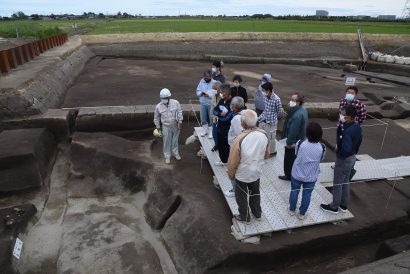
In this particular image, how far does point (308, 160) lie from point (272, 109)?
6.14 ft

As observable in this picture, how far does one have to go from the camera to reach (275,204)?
568cm

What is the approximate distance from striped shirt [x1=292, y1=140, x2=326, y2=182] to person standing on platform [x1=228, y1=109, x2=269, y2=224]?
53cm

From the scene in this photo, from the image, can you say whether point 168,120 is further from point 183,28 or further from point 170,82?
point 183,28

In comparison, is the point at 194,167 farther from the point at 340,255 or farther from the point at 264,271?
the point at 340,255

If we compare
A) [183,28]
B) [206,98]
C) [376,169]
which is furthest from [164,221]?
[183,28]

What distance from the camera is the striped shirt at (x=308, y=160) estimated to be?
15.7ft

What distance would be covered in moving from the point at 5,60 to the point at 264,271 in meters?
12.2

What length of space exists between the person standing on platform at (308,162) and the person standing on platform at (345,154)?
14.8 inches

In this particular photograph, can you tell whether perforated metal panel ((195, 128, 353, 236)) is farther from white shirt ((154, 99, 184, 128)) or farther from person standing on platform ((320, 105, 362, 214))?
white shirt ((154, 99, 184, 128))

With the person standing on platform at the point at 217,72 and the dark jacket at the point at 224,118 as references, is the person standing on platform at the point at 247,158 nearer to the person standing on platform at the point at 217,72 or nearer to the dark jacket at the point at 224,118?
the dark jacket at the point at 224,118

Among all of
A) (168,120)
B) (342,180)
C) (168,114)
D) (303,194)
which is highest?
(168,114)

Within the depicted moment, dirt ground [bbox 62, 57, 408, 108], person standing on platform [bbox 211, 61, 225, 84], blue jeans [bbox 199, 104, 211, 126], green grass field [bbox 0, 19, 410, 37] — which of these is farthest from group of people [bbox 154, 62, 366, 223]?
green grass field [bbox 0, 19, 410, 37]

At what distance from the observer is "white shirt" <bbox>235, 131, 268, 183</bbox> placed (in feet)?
15.0

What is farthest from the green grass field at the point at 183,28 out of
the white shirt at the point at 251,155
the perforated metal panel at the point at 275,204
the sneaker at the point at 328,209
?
the sneaker at the point at 328,209
